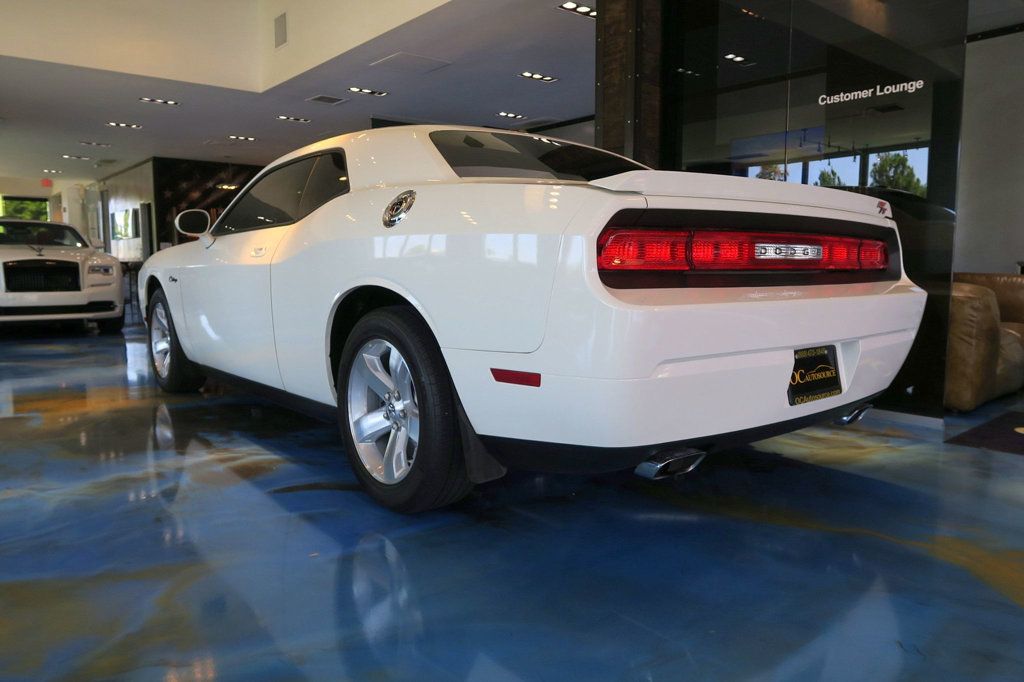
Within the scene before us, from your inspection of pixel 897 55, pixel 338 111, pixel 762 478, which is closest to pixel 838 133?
pixel 897 55

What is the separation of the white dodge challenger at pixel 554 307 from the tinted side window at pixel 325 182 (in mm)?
12

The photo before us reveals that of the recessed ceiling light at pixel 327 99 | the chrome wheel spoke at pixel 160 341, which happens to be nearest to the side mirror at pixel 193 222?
the chrome wheel spoke at pixel 160 341

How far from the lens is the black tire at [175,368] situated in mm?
4148

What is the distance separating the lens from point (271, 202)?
3246 millimetres

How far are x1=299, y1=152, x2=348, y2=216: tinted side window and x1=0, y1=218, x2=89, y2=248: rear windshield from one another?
273 inches

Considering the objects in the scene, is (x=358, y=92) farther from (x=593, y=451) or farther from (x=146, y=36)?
(x=593, y=451)

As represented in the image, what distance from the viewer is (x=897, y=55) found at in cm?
406

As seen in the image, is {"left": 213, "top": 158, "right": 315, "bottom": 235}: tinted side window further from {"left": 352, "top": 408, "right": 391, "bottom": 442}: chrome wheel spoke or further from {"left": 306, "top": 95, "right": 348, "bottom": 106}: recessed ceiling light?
{"left": 306, "top": 95, "right": 348, "bottom": 106}: recessed ceiling light

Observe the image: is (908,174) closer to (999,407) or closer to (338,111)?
(999,407)

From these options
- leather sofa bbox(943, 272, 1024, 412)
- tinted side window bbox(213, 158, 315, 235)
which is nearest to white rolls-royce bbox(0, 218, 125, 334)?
tinted side window bbox(213, 158, 315, 235)

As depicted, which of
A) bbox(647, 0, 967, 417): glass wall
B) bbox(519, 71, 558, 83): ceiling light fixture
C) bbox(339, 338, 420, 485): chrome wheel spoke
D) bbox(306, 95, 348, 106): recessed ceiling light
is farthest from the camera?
bbox(306, 95, 348, 106): recessed ceiling light

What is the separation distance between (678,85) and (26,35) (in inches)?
328

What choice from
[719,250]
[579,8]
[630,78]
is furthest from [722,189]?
[579,8]

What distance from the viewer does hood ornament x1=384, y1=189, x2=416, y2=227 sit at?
2191mm
